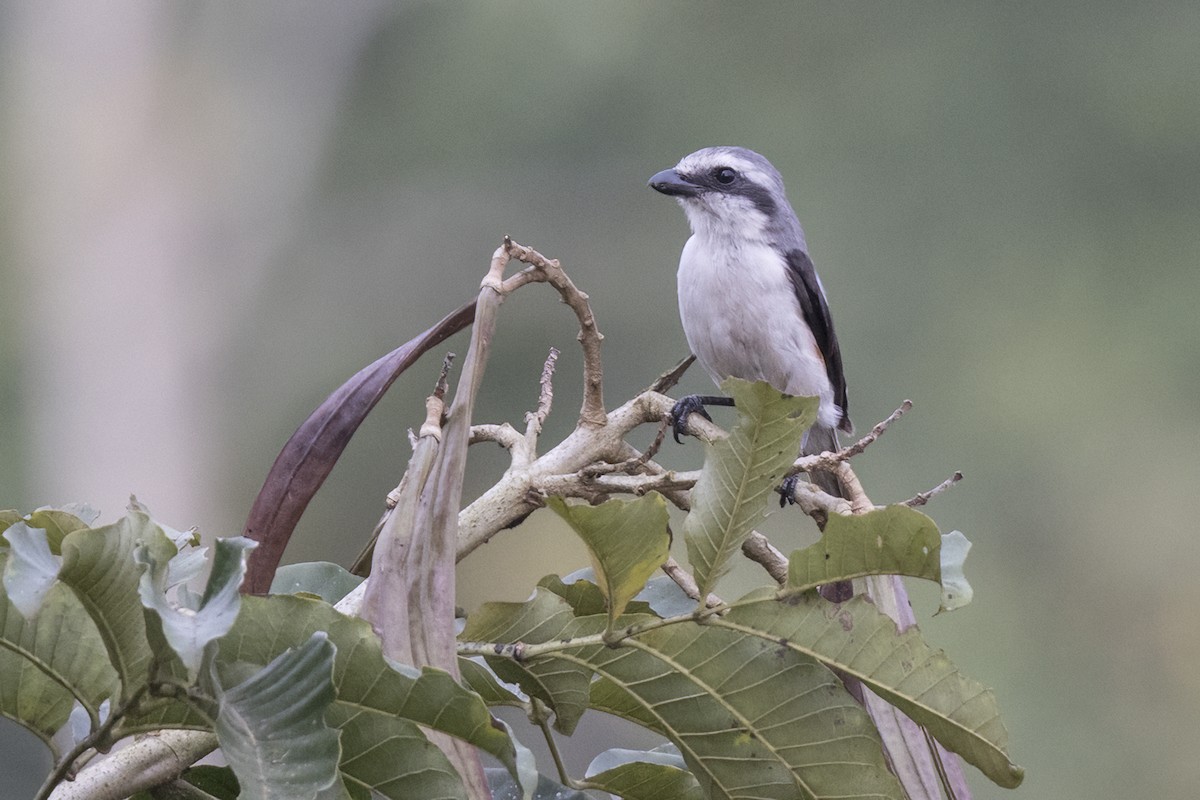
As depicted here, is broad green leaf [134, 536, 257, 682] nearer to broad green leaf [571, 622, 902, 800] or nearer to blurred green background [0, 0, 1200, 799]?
broad green leaf [571, 622, 902, 800]

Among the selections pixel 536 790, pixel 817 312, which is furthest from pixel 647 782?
pixel 817 312

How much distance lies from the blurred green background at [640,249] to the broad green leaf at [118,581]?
7.01m

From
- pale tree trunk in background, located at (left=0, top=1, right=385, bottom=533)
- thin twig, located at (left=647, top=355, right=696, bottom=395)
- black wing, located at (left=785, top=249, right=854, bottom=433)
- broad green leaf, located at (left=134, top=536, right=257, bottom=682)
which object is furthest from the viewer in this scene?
pale tree trunk in background, located at (left=0, top=1, right=385, bottom=533)

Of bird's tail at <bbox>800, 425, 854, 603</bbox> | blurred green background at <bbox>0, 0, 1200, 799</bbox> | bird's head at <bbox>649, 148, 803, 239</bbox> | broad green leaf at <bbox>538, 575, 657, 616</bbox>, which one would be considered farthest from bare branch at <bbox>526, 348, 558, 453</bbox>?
blurred green background at <bbox>0, 0, 1200, 799</bbox>

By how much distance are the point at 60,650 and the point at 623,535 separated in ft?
1.18

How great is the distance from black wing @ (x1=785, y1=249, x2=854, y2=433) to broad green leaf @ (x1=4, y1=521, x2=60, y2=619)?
2.41 m

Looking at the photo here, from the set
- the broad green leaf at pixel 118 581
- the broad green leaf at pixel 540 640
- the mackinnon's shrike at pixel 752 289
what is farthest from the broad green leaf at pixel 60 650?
the mackinnon's shrike at pixel 752 289

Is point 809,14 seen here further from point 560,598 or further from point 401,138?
point 560,598

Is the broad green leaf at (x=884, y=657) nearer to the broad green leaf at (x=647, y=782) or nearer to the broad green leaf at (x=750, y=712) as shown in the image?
the broad green leaf at (x=750, y=712)

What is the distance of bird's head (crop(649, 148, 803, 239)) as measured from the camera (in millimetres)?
3113

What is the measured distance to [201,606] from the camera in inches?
27.6

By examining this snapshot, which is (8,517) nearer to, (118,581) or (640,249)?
(118,581)

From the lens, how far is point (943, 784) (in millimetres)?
993

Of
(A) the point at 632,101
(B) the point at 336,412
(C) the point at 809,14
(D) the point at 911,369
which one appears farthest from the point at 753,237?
(C) the point at 809,14
